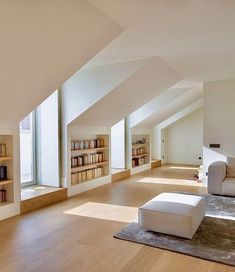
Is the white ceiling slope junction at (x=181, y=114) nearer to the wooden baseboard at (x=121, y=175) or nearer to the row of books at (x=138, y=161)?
the row of books at (x=138, y=161)

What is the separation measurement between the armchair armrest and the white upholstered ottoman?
1.74 metres

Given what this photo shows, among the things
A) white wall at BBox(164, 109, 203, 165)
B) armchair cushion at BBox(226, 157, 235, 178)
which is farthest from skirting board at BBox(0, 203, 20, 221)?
white wall at BBox(164, 109, 203, 165)

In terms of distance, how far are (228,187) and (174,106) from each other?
3582 mm

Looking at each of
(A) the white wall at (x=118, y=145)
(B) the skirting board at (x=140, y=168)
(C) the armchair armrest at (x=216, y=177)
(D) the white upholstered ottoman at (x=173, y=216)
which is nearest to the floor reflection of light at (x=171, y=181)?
(B) the skirting board at (x=140, y=168)

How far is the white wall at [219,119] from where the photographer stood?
18.5 feet

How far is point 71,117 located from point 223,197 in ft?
10.5

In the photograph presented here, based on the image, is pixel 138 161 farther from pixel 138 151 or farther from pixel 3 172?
pixel 3 172

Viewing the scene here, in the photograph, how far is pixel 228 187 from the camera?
4.73 metres

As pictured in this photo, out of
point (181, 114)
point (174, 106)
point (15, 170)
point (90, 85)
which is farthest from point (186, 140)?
point (15, 170)

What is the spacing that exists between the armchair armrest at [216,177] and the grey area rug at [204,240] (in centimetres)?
122

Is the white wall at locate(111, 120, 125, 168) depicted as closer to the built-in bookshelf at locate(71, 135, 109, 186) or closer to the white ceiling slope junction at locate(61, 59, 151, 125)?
the built-in bookshelf at locate(71, 135, 109, 186)

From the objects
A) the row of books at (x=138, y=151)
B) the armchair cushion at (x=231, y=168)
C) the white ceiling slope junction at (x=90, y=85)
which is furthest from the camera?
the row of books at (x=138, y=151)

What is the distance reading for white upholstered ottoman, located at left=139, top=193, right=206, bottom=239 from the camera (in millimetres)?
2902


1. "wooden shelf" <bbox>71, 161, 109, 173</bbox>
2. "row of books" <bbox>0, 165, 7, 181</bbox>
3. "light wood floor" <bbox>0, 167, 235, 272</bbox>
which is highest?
"row of books" <bbox>0, 165, 7, 181</bbox>
